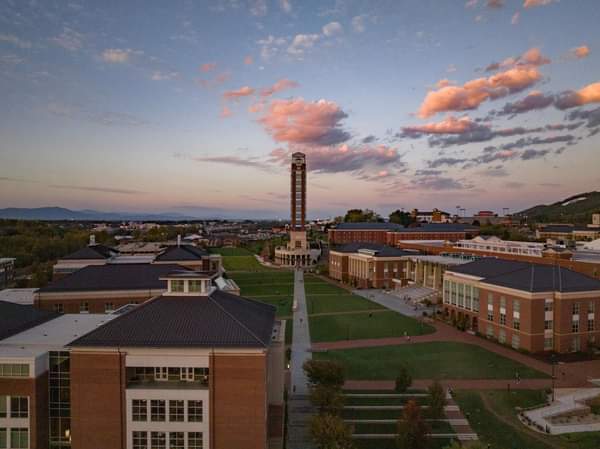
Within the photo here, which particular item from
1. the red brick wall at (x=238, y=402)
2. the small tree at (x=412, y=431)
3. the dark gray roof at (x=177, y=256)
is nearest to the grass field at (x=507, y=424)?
the small tree at (x=412, y=431)

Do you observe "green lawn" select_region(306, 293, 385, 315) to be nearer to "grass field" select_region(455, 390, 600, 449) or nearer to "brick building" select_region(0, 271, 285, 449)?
"grass field" select_region(455, 390, 600, 449)

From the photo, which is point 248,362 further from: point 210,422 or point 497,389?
point 497,389

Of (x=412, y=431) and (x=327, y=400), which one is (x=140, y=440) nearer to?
(x=327, y=400)

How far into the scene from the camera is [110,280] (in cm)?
5166

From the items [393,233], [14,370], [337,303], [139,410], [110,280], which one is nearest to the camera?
[139,410]

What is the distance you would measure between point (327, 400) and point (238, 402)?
25.0ft

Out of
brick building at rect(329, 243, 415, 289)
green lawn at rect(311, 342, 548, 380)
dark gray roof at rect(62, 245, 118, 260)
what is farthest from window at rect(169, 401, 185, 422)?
brick building at rect(329, 243, 415, 289)

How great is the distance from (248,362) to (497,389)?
21.6 metres

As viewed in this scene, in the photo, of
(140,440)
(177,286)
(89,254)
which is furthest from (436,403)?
(89,254)

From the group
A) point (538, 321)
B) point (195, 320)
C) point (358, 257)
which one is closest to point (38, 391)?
point (195, 320)

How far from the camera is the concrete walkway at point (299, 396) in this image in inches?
1113

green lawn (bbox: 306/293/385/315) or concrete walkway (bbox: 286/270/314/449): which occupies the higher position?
green lawn (bbox: 306/293/385/315)

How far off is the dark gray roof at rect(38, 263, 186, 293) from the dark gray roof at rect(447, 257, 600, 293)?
1439 inches

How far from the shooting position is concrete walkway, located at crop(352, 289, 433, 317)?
64.3 meters
